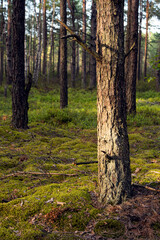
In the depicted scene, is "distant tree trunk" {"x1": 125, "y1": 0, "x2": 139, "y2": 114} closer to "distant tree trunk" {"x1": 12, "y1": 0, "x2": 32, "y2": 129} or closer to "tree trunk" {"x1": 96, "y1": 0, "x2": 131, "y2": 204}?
"distant tree trunk" {"x1": 12, "y1": 0, "x2": 32, "y2": 129}

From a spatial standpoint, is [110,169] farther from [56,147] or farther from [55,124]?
[55,124]

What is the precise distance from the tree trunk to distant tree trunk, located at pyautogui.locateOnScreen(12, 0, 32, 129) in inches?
199

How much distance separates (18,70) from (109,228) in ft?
20.2

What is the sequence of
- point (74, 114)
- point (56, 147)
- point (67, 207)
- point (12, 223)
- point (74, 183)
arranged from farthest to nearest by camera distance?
point (74, 114)
point (56, 147)
point (74, 183)
point (67, 207)
point (12, 223)

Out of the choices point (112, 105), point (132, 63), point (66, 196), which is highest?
point (132, 63)

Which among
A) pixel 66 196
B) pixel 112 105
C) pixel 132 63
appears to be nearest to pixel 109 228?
pixel 66 196

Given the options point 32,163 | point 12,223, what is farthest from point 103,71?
point 32,163

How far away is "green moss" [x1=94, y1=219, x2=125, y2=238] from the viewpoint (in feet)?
7.86

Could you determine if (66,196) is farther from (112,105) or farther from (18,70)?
(18,70)

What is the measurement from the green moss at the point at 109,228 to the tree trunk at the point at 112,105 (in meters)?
0.36

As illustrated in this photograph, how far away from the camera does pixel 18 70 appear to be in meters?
7.32

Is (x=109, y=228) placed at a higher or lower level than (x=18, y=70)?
lower

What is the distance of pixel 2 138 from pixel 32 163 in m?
2.42

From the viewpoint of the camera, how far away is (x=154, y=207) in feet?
8.85
